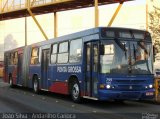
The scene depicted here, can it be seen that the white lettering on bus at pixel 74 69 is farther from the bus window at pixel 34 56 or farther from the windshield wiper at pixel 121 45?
the bus window at pixel 34 56

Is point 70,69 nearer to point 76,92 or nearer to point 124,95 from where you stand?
point 76,92

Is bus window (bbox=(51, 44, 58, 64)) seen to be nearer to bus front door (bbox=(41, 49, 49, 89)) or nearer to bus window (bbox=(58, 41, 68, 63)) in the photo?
bus window (bbox=(58, 41, 68, 63))

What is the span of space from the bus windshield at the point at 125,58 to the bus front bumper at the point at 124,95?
699 millimetres

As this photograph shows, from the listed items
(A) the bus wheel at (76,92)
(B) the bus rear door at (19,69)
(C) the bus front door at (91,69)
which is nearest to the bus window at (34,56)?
(B) the bus rear door at (19,69)

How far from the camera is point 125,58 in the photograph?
587 inches

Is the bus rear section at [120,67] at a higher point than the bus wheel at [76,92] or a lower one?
higher

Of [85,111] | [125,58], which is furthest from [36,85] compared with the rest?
[85,111]

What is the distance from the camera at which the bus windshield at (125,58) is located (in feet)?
48.2

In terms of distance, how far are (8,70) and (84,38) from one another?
13607mm

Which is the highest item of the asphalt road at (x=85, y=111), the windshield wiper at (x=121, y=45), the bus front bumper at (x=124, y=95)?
the windshield wiper at (x=121, y=45)

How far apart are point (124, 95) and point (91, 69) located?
5.30 feet

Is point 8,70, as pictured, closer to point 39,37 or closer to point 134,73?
point 134,73

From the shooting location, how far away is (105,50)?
48.7ft

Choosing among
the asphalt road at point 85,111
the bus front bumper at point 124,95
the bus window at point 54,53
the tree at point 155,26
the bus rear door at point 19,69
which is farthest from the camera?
the bus rear door at point 19,69
